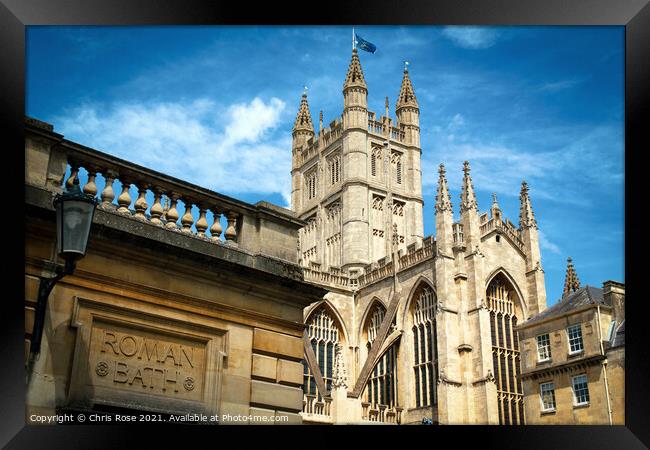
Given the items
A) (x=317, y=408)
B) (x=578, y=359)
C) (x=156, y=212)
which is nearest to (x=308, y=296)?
(x=156, y=212)

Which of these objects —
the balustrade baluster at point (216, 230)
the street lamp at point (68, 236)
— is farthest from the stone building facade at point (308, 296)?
the street lamp at point (68, 236)

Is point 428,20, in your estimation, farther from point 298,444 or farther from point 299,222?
point 298,444

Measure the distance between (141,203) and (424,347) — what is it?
24090 mm

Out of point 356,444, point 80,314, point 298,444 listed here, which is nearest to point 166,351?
point 80,314

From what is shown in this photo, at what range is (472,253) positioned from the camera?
2961 centimetres

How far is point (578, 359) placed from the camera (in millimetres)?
20094

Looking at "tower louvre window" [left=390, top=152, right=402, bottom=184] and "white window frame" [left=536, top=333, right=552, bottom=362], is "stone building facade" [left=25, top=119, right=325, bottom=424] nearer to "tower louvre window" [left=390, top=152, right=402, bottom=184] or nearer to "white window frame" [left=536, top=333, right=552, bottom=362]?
"white window frame" [left=536, top=333, right=552, bottom=362]

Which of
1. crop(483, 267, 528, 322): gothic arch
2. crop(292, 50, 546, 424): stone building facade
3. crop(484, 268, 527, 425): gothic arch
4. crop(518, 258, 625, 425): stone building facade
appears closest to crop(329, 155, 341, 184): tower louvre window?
crop(292, 50, 546, 424): stone building facade

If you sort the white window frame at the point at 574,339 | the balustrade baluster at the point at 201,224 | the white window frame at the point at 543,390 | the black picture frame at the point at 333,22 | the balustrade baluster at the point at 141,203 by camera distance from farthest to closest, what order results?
the white window frame at the point at 543,390 < the white window frame at the point at 574,339 < the balustrade baluster at the point at 201,224 < the balustrade baluster at the point at 141,203 < the black picture frame at the point at 333,22

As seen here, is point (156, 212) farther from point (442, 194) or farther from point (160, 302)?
point (442, 194)

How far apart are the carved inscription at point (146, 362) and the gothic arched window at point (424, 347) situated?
2268 centimetres

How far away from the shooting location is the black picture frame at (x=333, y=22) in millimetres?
6816

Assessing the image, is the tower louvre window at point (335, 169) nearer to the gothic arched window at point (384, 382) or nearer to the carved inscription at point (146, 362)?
the gothic arched window at point (384, 382)

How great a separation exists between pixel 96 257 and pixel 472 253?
23.8 meters
